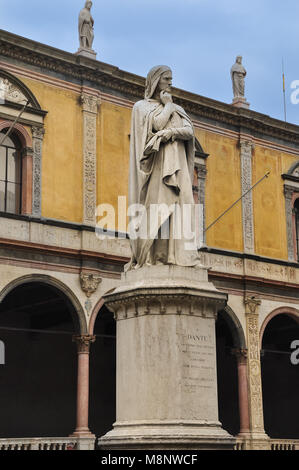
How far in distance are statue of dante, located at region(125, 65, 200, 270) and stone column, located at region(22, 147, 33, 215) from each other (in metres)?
12.0

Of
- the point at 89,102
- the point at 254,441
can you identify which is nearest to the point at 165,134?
the point at 89,102

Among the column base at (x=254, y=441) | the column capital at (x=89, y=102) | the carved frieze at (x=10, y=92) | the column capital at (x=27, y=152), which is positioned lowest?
the column base at (x=254, y=441)

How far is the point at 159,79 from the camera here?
9148 millimetres

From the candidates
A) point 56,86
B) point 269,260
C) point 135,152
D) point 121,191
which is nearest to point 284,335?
point 269,260

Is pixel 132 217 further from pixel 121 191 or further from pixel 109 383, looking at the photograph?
pixel 109 383

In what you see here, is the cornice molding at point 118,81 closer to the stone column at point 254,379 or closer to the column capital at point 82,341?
the stone column at point 254,379

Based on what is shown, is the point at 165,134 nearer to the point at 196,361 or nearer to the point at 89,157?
the point at 196,361

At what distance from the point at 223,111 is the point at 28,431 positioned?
35.9 feet

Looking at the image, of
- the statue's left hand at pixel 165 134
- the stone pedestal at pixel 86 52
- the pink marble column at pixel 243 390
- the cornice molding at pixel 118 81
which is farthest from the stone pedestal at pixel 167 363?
the pink marble column at pixel 243 390

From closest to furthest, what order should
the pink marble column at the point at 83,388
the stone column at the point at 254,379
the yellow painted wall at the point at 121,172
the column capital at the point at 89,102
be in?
the pink marble column at the point at 83,388 < the yellow painted wall at the point at 121,172 < the column capital at the point at 89,102 < the stone column at the point at 254,379

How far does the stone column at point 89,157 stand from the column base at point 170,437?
13.9 m

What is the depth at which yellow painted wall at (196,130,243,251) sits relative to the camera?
2469 centimetres

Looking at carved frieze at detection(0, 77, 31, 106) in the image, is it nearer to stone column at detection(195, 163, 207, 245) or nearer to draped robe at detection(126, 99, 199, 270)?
stone column at detection(195, 163, 207, 245)

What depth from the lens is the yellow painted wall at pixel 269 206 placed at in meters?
25.8
